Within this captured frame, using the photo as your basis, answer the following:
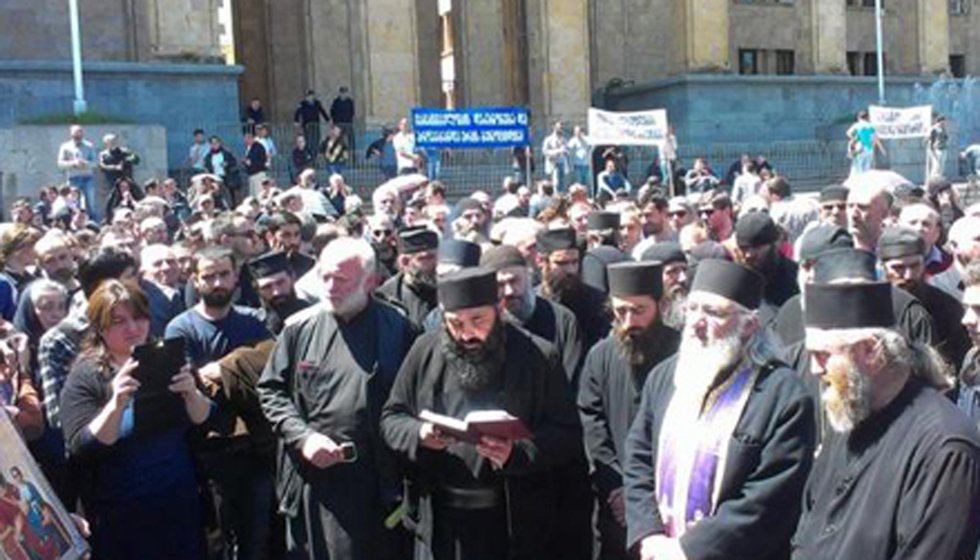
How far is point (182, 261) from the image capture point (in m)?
9.48

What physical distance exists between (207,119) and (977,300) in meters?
22.6

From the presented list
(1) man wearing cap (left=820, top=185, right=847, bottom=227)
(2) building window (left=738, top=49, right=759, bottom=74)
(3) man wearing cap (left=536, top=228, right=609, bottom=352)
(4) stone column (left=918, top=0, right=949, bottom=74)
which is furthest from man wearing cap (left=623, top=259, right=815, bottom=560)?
(4) stone column (left=918, top=0, right=949, bottom=74)

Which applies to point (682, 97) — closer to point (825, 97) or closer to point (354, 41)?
point (825, 97)

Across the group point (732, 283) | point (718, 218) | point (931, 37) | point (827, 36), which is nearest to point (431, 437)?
point (732, 283)

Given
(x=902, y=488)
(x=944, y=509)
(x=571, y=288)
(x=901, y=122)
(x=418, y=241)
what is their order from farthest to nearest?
(x=901, y=122) < (x=418, y=241) < (x=571, y=288) < (x=902, y=488) < (x=944, y=509)

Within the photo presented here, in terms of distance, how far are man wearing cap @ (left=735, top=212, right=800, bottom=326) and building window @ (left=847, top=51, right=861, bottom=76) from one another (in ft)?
115

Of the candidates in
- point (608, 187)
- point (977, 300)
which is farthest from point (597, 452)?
point (608, 187)

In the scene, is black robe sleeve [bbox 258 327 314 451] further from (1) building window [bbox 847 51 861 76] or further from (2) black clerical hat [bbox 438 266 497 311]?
(1) building window [bbox 847 51 861 76]

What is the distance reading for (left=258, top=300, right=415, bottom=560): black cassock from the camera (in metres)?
6.37

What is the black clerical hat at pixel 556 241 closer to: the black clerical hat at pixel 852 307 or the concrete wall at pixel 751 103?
the black clerical hat at pixel 852 307

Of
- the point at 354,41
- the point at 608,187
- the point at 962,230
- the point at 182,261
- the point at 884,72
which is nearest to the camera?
the point at 962,230

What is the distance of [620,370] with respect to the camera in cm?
609

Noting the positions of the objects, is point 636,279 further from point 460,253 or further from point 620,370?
point 460,253

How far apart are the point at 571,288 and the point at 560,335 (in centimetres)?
95
